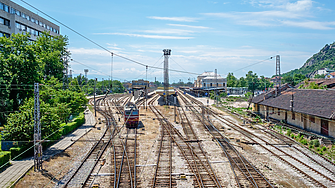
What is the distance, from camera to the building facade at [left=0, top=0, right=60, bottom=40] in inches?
1566

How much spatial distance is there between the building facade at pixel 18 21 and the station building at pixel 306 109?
143 ft

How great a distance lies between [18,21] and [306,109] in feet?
170

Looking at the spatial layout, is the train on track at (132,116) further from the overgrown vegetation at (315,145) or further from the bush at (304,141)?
the bush at (304,141)

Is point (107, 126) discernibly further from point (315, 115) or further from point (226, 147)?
point (315, 115)

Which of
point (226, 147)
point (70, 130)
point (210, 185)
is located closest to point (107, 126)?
point (70, 130)

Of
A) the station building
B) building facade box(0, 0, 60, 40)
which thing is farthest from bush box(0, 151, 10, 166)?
building facade box(0, 0, 60, 40)

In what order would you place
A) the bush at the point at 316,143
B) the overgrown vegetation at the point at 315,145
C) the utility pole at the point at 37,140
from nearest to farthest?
the utility pole at the point at 37,140
the overgrown vegetation at the point at 315,145
the bush at the point at 316,143

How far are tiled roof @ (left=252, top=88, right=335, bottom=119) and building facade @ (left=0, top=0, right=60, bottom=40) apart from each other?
43.6 metres

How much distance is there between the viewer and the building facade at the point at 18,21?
3978cm

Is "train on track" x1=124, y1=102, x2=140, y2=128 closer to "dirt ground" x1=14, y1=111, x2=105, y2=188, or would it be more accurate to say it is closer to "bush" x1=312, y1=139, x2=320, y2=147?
"dirt ground" x1=14, y1=111, x2=105, y2=188

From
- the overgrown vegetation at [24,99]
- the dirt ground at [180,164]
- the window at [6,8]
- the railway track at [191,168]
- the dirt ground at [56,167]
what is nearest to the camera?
the railway track at [191,168]

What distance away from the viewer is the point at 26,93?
1131 inches

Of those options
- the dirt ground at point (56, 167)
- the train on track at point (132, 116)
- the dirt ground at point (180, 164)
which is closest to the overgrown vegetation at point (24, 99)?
the dirt ground at point (56, 167)

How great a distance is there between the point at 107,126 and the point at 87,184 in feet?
60.4
